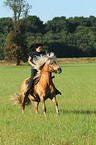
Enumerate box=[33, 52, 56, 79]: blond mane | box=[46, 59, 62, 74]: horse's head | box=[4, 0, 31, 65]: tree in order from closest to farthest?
1. box=[46, 59, 62, 74]: horse's head
2. box=[33, 52, 56, 79]: blond mane
3. box=[4, 0, 31, 65]: tree

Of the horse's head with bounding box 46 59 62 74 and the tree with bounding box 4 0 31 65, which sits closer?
the horse's head with bounding box 46 59 62 74

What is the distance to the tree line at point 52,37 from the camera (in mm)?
74625

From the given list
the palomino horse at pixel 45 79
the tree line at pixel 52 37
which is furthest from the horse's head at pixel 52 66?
the tree line at pixel 52 37

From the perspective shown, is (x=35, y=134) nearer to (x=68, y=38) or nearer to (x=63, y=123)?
(x=63, y=123)

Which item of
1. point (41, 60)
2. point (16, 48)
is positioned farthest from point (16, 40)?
point (41, 60)

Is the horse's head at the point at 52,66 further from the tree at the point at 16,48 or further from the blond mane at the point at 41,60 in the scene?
the tree at the point at 16,48

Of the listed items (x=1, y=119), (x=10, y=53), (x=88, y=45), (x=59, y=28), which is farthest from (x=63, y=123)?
(x=59, y=28)

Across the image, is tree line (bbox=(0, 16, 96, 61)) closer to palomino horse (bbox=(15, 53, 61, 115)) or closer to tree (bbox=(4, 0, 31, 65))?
tree (bbox=(4, 0, 31, 65))

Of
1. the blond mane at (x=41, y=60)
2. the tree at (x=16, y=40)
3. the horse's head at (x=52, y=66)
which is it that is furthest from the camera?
the tree at (x=16, y=40)

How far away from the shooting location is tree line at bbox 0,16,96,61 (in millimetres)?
74625

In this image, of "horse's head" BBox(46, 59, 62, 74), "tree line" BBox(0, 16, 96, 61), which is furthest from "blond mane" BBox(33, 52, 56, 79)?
"tree line" BBox(0, 16, 96, 61)

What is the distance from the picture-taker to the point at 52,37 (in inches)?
5507

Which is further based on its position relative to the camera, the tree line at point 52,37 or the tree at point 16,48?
the tree line at point 52,37

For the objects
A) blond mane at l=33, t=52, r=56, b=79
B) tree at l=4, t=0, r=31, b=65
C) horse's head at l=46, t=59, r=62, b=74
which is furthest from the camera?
tree at l=4, t=0, r=31, b=65
